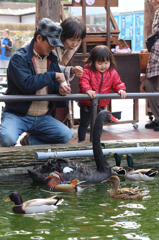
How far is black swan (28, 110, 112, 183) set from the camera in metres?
4.29

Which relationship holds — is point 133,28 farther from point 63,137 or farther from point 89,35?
point 63,137

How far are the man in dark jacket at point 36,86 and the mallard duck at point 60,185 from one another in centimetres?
74

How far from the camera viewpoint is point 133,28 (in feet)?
62.4

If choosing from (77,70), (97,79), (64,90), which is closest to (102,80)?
(97,79)

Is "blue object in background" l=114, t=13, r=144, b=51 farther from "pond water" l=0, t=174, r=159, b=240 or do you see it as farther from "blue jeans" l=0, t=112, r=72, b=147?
"pond water" l=0, t=174, r=159, b=240

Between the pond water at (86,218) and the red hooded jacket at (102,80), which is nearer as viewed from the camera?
the pond water at (86,218)

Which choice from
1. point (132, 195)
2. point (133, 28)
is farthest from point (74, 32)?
point (133, 28)

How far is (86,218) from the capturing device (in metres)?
3.34

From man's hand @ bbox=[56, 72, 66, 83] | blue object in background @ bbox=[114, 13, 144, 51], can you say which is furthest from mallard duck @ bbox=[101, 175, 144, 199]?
blue object in background @ bbox=[114, 13, 144, 51]

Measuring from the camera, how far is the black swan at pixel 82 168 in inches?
169

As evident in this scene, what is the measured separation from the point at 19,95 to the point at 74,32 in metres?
1.12

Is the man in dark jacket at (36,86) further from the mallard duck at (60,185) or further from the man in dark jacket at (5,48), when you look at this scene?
the man in dark jacket at (5,48)

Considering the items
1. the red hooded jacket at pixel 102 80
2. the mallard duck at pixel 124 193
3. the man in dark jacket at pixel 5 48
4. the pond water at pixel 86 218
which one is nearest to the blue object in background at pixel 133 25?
the man in dark jacket at pixel 5 48

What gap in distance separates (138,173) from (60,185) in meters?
1.01
